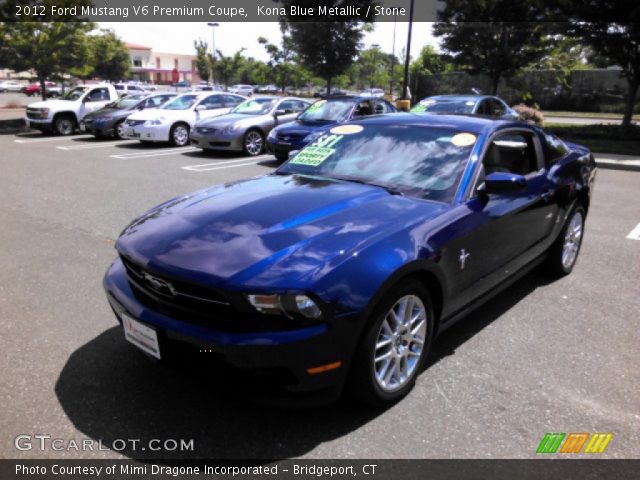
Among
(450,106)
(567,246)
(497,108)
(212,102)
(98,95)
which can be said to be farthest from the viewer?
(98,95)

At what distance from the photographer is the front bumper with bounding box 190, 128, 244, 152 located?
12.7 meters

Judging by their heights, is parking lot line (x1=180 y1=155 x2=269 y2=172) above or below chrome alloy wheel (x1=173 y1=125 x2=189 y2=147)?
below

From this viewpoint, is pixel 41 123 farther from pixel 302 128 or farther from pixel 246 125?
pixel 302 128

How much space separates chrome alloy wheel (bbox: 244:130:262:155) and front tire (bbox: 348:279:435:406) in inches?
420

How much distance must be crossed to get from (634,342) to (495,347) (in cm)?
103

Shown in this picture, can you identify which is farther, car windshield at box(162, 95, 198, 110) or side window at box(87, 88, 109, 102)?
side window at box(87, 88, 109, 102)

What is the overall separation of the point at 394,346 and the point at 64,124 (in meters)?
18.1

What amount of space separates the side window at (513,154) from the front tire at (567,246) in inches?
30.3

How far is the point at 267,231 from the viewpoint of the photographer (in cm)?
274

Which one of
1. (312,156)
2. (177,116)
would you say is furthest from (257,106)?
(312,156)

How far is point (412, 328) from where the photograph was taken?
2877 mm

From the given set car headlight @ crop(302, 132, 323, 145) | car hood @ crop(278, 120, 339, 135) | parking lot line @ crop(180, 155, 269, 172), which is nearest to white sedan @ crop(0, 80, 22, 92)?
parking lot line @ crop(180, 155, 269, 172)

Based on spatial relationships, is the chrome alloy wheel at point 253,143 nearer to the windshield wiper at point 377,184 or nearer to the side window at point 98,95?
the side window at point 98,95

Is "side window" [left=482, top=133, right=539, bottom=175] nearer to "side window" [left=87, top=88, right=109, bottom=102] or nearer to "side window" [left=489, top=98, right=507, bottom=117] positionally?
"side window" [left=489, top=98, right=507, bottom=117]
